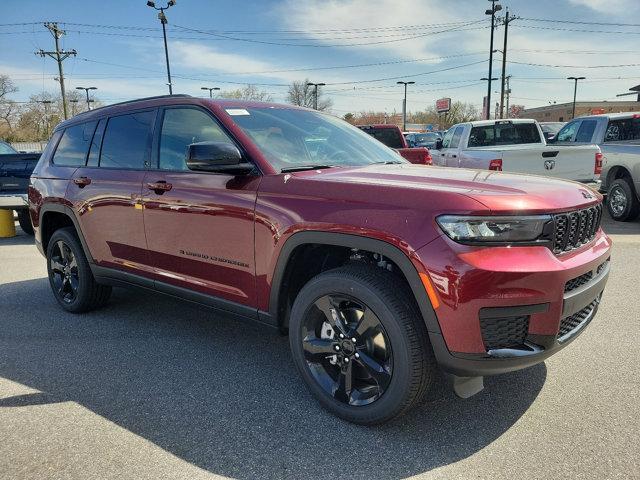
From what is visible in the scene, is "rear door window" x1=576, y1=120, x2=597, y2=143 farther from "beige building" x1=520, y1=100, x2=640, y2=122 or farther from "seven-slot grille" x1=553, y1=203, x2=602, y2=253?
"beige building" x1=520, y1=100, x2=640, y2=122

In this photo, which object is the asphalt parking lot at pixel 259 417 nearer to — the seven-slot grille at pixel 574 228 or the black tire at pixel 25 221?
the seven-slot grille at pixel 574 228

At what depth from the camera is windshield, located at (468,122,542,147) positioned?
10.6 metres

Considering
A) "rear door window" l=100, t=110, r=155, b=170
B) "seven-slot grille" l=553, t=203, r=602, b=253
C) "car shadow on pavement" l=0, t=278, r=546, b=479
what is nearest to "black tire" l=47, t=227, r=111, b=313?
"car shadow on pavement" l=0, t=278, r=546, b=479

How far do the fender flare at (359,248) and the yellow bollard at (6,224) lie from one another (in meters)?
8.88

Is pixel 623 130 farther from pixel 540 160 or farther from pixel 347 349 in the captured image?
pixel 347 349

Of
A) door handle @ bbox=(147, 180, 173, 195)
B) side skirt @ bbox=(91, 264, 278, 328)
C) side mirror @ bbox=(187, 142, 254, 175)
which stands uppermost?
side mirror @ bbox=(187, 142, 254, 175)

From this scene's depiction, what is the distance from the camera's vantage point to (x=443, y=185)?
2604mm

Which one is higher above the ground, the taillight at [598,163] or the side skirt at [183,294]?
the taillight at [598,163]

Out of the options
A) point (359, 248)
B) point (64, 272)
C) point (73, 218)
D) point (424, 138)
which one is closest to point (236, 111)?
point (359, 248)

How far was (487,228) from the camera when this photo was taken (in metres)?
2.29

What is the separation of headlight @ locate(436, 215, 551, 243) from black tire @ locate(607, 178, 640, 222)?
808 cm

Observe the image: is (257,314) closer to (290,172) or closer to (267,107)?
(290,172)

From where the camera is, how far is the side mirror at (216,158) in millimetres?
2904

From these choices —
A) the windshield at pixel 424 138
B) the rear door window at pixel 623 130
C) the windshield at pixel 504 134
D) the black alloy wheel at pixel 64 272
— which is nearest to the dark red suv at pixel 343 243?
the black alloy wheel at pixel 64 272
